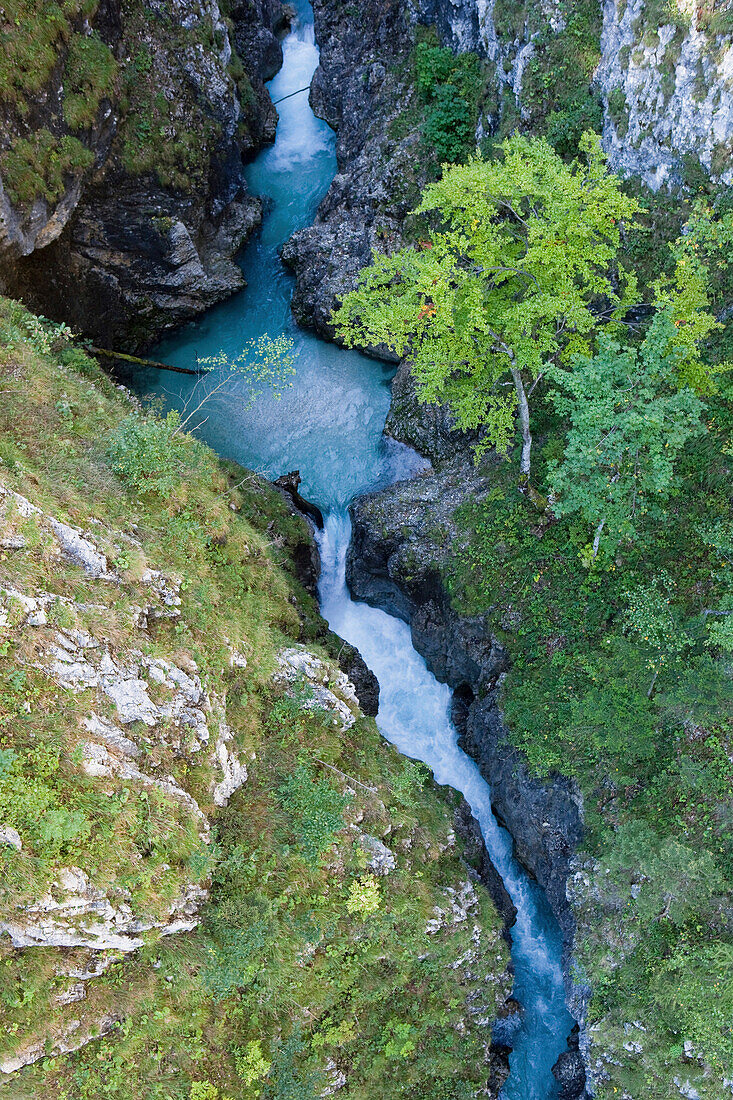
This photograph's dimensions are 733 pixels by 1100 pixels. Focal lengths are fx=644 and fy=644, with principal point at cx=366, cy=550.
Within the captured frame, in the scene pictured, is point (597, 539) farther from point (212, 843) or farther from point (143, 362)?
point (143, 362)

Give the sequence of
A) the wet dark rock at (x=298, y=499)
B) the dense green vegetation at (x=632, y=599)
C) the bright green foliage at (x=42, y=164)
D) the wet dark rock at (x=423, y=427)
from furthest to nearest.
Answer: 1. the wet dark rock at (x=298, y=499)
2. the wet dark rock at (x=423, y=427)
3. the bright green foliage at (x=42, y=164)
4. the dense green vegetation at (x=632, y=599)

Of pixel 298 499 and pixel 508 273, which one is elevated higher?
pixel 508 273

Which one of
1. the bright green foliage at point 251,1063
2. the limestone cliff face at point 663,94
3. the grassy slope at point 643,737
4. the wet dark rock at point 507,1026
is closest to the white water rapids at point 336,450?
the wet dark rock at point 507,1026

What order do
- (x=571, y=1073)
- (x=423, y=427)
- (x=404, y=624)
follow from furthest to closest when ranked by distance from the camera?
(x=423, y=427)
(x=404, y=624)
(x=571, y=1073)

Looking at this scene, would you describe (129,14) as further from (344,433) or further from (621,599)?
(621,599)

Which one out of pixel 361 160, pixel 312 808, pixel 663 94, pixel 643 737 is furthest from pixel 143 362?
pixel 643 737

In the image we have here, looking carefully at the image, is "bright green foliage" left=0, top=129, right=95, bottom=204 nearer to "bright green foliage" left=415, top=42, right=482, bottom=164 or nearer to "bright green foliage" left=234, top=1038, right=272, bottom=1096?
"bright green foliage" left=415, top=42, right=482, bottom=164

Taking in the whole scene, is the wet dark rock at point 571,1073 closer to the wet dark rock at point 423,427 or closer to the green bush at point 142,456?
the wet dark rock at point 423,427
